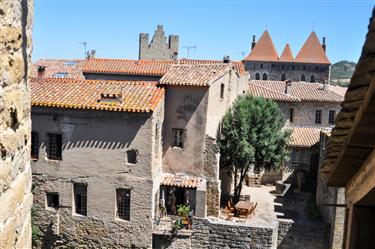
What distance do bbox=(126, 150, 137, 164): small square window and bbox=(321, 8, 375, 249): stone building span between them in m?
14.4

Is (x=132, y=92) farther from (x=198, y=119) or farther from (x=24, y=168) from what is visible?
(x=24, y=168)

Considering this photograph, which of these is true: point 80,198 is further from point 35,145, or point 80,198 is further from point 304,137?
point 304,137

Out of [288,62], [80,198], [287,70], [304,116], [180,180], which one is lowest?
[80,198]

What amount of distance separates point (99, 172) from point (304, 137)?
18412mm

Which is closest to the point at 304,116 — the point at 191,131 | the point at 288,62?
the point at 191,131

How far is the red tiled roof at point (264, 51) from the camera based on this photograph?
75750mm

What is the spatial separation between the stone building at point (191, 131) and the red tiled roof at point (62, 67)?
48.3 feet

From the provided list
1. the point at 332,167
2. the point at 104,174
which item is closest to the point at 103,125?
the point at 104,174

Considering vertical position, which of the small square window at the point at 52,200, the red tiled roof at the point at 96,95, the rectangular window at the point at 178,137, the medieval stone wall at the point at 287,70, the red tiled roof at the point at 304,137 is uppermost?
the medieval stone wall at the point at 287,70

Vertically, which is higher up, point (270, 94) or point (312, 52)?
point (312, 52)

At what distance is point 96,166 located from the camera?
19.3 metres

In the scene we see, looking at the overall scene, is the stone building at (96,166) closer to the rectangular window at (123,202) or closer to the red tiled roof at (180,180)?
the rectangular window at (123,202)

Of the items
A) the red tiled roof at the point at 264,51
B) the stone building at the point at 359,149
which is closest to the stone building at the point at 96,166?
the stone building at the point at 359,149

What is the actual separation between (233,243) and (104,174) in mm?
6611
